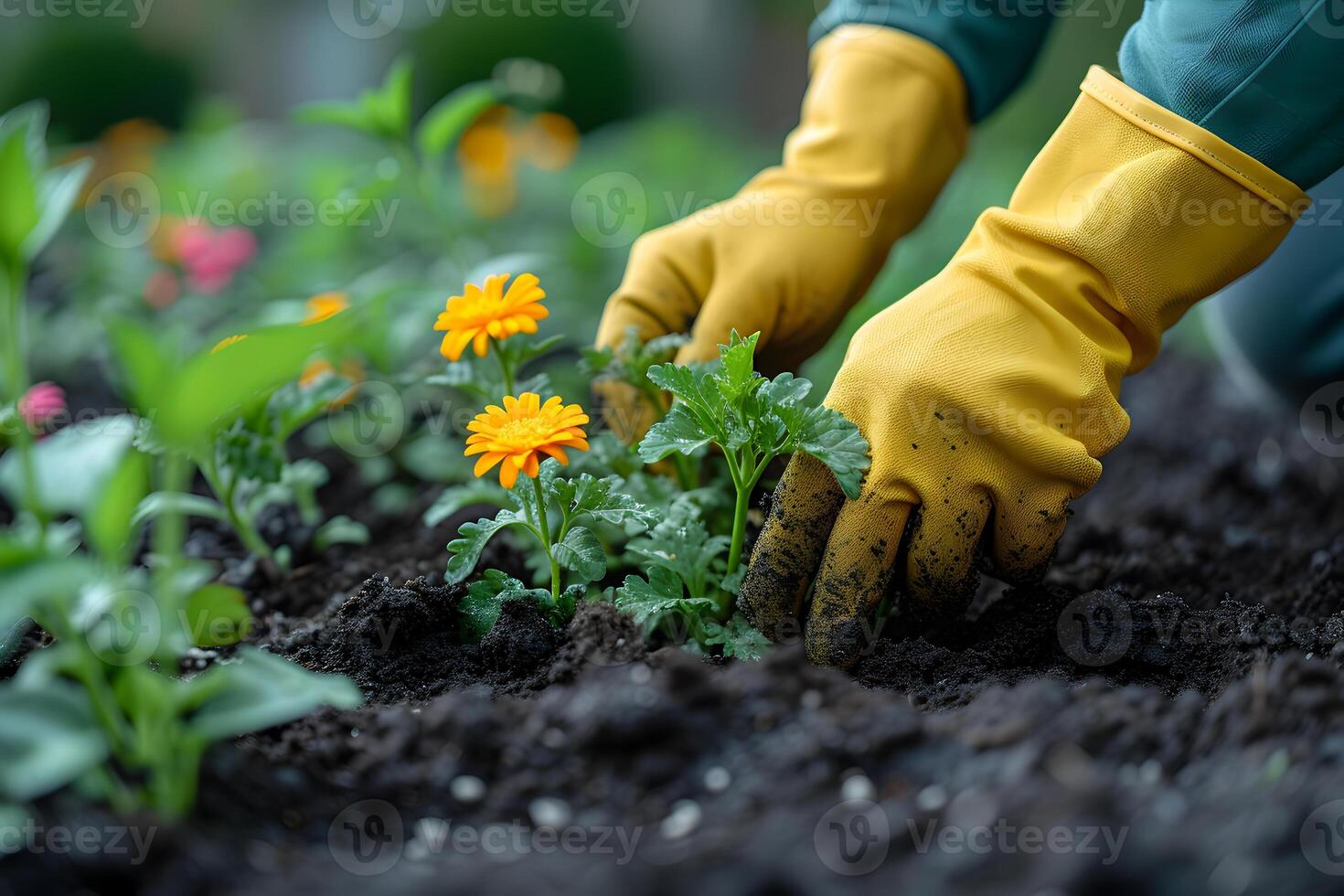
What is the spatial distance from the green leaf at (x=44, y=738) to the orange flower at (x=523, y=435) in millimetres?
555

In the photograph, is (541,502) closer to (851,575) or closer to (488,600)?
(488,600)

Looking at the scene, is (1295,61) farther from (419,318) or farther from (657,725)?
(419,318)

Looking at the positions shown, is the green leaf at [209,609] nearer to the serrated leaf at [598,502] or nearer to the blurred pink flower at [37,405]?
the serrated leaf at [598,502]

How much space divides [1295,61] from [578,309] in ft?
7.83

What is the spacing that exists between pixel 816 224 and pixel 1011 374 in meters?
0.68

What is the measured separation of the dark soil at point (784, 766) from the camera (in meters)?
0.92

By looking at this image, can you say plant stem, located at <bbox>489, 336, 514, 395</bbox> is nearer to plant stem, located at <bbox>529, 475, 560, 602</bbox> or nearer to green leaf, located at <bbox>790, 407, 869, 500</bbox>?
plant stem, located at <bbox>529, 475, 560, 602</bbox>

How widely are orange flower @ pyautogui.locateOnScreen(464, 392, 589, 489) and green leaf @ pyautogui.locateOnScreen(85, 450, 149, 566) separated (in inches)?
17.6

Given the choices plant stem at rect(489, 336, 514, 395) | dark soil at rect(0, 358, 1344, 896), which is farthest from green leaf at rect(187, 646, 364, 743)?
plant stem at rect(489, 336, 514, 395)

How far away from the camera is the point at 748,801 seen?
107cm

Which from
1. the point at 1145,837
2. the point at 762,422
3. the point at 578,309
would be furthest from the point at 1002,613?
the point at 578,309

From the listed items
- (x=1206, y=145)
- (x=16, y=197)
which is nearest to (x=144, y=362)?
(x=16, y=197)

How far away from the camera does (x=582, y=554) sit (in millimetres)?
Result: 1516

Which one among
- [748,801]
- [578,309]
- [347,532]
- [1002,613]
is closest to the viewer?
[748,801]
